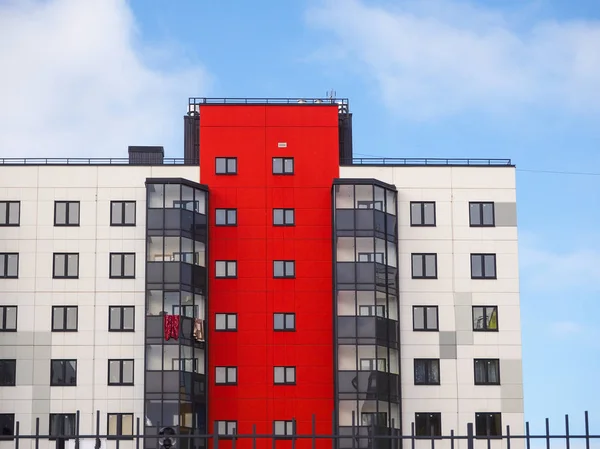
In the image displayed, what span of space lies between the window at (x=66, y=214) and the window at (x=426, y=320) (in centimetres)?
2232

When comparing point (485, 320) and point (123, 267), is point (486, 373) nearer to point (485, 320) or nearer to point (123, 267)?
point (485, 320)

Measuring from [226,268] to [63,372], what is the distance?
1194cm

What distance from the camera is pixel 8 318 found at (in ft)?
→ 245

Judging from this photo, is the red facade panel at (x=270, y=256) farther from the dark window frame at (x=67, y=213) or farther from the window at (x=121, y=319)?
the dark window frame at (x=67, y=213)

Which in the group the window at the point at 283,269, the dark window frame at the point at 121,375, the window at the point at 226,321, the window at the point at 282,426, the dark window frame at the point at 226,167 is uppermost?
the dark window frame at the point at 226,167

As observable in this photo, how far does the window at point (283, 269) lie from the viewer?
7588cm

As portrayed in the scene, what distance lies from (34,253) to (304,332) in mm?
17736

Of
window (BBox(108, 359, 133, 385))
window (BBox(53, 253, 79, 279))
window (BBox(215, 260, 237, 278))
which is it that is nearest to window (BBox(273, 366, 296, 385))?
window (BBox(215, 260, 237, 278))

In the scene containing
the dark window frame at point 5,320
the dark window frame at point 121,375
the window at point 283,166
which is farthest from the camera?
the window at point 283,166

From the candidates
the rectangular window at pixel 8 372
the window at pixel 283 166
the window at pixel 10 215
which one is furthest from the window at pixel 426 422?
the window at pixel 10 215

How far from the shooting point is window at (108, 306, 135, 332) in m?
74.4

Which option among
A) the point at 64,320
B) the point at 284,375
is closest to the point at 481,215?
the point at 284,375

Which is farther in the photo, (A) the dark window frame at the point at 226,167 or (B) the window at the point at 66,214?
(A) the dark window frame at the point at 226,167

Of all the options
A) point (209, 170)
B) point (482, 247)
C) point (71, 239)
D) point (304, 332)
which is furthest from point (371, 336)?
point (71, 239)
